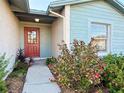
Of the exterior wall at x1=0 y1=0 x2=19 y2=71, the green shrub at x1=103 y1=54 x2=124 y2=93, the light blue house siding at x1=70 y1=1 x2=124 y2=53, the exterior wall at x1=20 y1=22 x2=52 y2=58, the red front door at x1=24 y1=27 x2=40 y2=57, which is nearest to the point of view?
the green shrub at x1=103 y1=54 x2=124 y2=93

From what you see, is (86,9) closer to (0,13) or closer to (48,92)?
(0,13)

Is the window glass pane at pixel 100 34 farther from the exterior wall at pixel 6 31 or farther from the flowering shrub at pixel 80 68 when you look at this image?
the exterior wall at pixel 6 31

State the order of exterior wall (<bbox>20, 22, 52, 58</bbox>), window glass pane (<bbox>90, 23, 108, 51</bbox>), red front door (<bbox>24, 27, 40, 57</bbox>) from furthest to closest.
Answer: exterior wall (<bbox>20, 22, 52, 58</bbox>) < red front door (<bbox>24, 27, 40, 57</bbox>) < window glass pane (<bbox>90, 23, 108, 51</bbox>)

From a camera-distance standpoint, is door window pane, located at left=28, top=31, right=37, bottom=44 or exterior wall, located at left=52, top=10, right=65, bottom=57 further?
door window pane, located at left=28, top=31, right=37, bottom=44

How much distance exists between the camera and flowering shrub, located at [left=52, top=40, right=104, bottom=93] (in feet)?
15.4

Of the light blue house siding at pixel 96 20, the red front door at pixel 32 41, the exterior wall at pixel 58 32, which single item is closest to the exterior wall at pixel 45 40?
the red front door at pixel 32 41

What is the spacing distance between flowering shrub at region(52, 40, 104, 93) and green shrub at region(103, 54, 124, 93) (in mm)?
453

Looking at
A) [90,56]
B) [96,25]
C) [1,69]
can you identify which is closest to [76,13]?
[96,25]

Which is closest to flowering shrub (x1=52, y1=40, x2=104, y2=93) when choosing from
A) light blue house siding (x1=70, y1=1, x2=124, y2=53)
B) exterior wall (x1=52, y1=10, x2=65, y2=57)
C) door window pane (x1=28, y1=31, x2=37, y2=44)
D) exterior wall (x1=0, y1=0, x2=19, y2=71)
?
exterior wall (x1=0, y1=0, x2=19, y2=71)

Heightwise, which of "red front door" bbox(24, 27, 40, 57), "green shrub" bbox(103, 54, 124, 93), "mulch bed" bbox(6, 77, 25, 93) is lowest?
"mulch bed" bbox(6, 77, 25, 93)

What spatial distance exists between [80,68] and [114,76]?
1276 mm

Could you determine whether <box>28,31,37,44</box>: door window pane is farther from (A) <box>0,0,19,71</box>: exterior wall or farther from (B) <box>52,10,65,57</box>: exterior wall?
(A) <box>0,0,19,71</box>: exterior wall

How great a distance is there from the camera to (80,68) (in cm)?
477

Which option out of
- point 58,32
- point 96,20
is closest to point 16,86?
point 58,32
